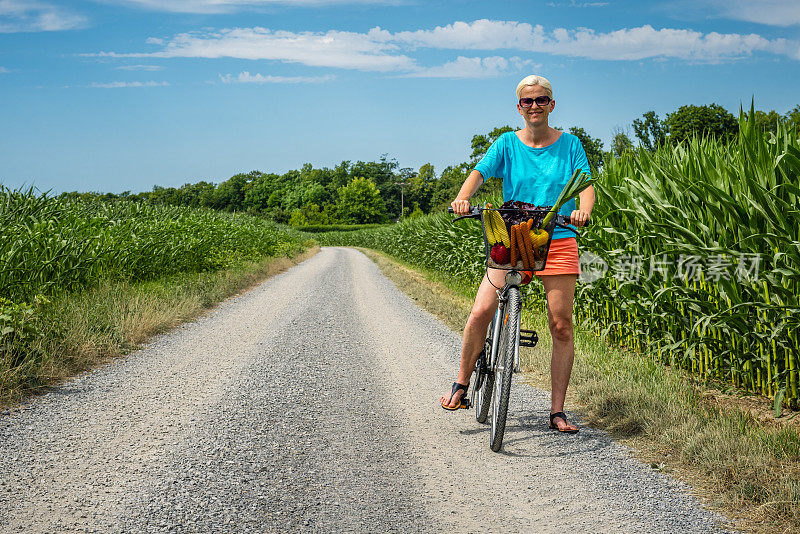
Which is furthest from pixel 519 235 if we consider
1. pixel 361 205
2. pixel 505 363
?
pixel 361 205

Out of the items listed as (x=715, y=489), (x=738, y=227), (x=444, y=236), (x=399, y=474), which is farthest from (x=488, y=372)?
(x=444, y=236)

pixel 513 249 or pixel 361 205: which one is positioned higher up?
pixel 361 205

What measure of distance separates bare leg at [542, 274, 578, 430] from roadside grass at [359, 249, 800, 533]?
423 mm

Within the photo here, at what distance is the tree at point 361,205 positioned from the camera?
10762 cm

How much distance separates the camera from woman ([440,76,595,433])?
360 cm

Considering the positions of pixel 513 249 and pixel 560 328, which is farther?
pixel 560 328

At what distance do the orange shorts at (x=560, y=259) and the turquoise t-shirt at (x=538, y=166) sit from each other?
0.22 ft

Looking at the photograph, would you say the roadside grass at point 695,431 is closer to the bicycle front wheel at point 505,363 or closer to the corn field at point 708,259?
the corn field at point 708,259

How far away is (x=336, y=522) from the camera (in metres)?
2.67

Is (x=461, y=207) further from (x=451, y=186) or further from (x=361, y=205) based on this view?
(x=361, y=205)

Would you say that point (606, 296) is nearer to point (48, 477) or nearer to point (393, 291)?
point (48, 477)

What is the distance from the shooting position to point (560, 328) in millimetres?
3695

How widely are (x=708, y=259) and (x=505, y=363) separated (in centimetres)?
210

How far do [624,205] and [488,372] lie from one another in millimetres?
3140
